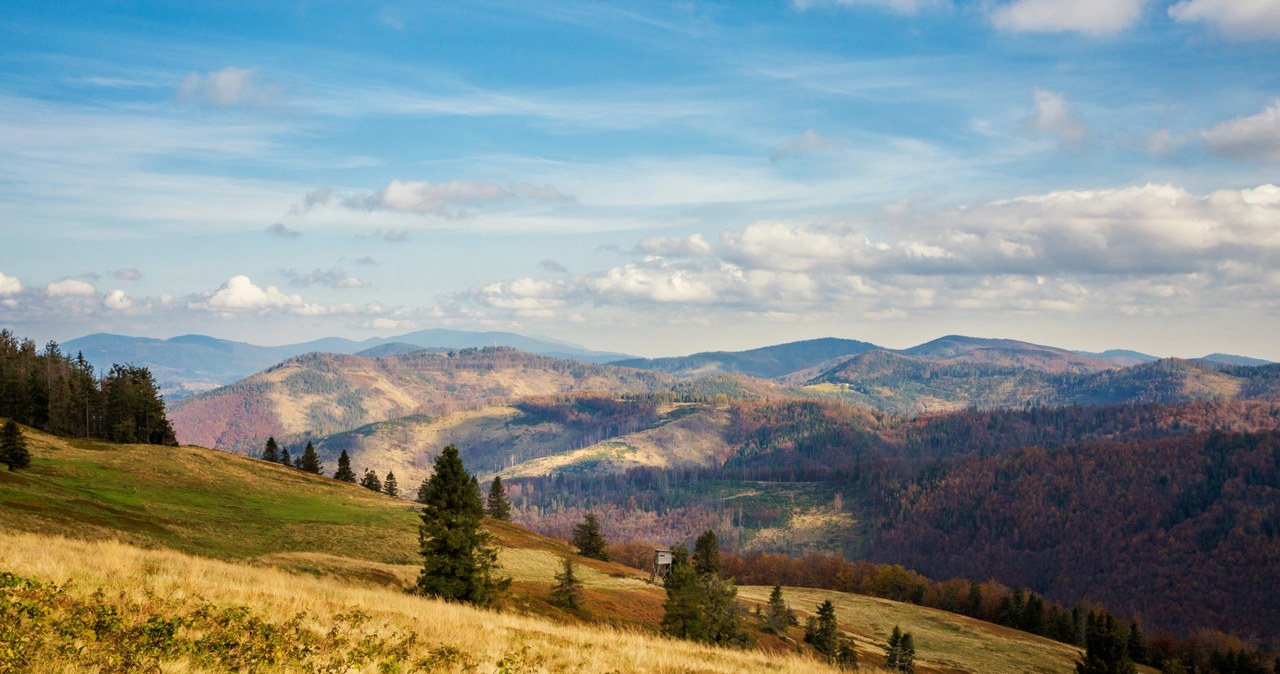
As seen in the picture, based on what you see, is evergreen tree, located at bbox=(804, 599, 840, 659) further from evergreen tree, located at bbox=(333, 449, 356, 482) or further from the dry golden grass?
evergreen tree, located at bbox=(333, 449, 356, 482)

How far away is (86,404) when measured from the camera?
11562 cm

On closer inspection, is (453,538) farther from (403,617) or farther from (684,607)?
(403,617)

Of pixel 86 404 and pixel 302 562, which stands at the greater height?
pixel 86 404

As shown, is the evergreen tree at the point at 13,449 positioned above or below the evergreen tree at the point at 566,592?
above

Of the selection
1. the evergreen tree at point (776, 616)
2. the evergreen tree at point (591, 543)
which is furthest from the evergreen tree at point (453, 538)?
the evergreen tree at point (591, 543)

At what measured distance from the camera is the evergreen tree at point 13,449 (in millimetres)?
59625

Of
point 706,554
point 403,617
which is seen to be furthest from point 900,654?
point 403,617

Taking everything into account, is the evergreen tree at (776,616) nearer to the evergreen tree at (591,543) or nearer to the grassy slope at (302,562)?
the grassy slope at (302,562)

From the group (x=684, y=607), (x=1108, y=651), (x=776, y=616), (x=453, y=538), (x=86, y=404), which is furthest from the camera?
(x=86, y=404)

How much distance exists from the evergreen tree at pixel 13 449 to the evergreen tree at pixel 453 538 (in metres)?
42.3

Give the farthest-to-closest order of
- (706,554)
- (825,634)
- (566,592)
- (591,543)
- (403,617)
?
1. (591,543)
2. (706,554)
3. (825,634)
4. (566,592)
5. (403,617)

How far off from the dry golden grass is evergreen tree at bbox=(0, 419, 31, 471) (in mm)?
47360

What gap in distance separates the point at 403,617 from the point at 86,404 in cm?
12574

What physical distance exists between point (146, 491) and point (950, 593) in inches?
5722
